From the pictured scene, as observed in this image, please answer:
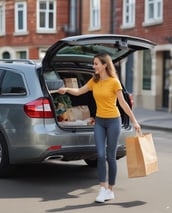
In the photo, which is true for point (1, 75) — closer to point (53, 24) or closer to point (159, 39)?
point (159, 39)

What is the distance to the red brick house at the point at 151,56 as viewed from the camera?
22.7m

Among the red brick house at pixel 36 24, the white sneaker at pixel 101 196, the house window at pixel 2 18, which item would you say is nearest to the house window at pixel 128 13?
the red brick house at pixel 36 24

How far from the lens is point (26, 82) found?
712 cm

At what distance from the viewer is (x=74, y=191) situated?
6750mm

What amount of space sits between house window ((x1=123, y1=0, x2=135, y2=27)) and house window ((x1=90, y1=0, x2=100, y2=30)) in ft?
9.78

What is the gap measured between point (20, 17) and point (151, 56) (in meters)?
13.4

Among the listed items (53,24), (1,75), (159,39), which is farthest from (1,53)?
(1,75)

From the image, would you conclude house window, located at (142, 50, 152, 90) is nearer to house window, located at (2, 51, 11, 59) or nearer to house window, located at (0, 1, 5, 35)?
house window, located at (2, 51, 11, 59)

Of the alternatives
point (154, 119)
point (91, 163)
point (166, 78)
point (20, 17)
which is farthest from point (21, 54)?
point (91, 163)

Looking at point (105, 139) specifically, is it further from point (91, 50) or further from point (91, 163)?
point (91, 163)

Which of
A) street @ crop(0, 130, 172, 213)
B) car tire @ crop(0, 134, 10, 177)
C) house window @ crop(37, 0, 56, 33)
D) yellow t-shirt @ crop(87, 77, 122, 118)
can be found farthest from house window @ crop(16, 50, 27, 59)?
yellow t-shirt @ crop(87, 77, 122, 118)

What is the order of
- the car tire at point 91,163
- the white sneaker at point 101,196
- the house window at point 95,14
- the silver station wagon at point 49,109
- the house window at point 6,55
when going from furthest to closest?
the house window at point 6,55
the house window at point 95,14
the car tire at point 91,163
the silver station wagon at point 49,109
the white sneaker at point 101,196

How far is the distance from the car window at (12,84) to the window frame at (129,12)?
59.5 feet

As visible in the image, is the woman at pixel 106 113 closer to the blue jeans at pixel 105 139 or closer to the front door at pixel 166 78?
the blue jeans at pixel 105 139
